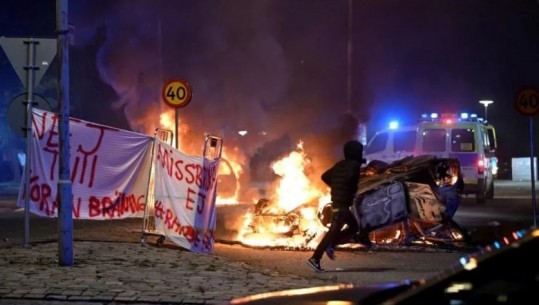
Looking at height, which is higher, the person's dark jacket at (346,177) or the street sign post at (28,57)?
the street sign post at (28,57)

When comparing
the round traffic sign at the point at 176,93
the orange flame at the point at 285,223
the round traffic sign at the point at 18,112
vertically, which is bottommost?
the orange flame at the point at 285,223

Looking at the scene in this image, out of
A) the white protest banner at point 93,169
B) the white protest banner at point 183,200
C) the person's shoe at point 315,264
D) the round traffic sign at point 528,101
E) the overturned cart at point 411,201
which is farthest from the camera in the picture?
the round traffic sign at point 528,101

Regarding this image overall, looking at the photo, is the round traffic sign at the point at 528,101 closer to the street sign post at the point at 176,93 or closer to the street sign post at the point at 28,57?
the street sign post at the point at 176,93

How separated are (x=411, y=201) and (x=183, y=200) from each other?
3343mm

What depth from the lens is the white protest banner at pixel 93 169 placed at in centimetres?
888

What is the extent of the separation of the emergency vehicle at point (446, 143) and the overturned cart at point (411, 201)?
6395 millimetres

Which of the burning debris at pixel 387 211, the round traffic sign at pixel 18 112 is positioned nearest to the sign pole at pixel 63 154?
the round traffic sign at pixel 18 112

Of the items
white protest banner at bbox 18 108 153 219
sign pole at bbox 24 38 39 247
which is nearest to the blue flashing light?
white protest banner at bbox 18 108 153 219

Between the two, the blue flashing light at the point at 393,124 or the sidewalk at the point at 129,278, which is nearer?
the sidewalk at the point at 129,278

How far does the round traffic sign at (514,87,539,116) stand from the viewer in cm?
1179

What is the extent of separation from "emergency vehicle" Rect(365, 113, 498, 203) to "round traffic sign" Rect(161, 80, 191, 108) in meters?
7.92

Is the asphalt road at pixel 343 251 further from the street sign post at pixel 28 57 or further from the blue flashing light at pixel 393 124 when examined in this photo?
the blue flashing light at pixel 393 124

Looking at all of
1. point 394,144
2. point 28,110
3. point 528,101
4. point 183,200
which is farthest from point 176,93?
point 394,144

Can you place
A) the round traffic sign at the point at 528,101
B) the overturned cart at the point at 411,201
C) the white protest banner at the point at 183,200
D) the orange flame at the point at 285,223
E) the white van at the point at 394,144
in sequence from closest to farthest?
1. the white protest banner at the point at 183,200
2. the overturned cart at the point at 411,201
3. the orange flame at the point at 285,223
4. the round traffic sign at the point at 528,101
5. the white van at the point at 394,144
